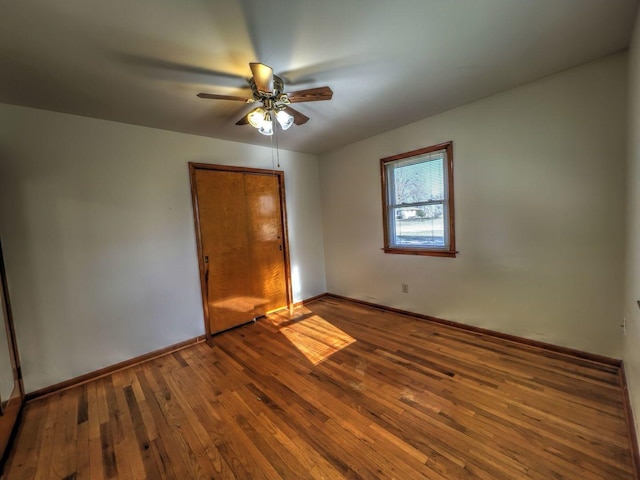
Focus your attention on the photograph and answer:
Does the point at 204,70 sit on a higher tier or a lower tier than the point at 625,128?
higher

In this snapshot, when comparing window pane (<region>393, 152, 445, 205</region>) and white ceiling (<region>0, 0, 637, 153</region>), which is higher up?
white ceiling (<region>0, 0, 637, 153</region>)

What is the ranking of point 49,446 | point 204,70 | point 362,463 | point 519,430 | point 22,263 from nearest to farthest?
point 362,463
point 519,430
point 49,446
point 204,70
point 22,263

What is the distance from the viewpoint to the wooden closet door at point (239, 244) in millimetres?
3090

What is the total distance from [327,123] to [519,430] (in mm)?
3002

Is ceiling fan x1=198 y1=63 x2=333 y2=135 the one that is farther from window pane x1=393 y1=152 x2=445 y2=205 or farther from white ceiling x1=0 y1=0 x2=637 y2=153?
window pane x1=393 y1=152 x2=445 y2=205

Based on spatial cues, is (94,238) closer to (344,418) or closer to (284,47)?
(284,47)

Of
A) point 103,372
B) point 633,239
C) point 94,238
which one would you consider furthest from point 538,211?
point 103,372

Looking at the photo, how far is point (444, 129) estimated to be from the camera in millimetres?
2793

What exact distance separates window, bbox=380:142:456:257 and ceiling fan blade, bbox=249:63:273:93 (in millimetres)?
2021

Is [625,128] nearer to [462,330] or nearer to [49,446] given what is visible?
[462,330]

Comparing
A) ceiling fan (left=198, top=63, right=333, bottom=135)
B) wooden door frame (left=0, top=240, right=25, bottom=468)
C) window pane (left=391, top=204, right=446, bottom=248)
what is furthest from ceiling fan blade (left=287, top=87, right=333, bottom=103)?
wooden door frame (left=0, top=240, right=25, bottom=468)

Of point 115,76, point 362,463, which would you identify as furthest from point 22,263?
point 362,463

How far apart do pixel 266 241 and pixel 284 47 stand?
8.12ft

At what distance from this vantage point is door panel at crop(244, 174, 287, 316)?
11.5 ft
